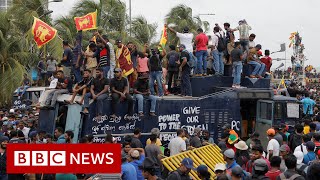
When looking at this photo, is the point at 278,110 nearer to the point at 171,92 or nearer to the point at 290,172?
the point at 171,92

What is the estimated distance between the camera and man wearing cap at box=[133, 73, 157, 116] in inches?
551

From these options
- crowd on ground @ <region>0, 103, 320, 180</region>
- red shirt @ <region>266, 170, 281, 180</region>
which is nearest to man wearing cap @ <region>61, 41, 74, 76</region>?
crowd on ground @ <region>0, 103, 320, 180</region>

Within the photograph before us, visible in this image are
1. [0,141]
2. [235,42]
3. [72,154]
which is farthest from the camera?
[235,42]

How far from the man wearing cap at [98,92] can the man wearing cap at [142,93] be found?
797mm

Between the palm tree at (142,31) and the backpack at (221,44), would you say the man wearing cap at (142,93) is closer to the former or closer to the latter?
the backpack at (221,44)

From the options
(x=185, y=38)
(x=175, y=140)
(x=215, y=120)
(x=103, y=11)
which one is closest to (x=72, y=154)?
(x=175, y=140)

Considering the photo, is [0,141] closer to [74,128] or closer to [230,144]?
[74,128]

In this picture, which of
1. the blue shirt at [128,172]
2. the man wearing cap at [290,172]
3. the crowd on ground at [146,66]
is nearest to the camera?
the man wearing cap at [290,172]

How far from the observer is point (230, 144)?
41.9 ft

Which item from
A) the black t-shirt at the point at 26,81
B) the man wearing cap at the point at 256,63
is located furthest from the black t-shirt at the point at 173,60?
the black t-shirt at the point at 26,81

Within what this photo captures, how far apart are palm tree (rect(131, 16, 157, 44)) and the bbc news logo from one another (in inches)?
1451

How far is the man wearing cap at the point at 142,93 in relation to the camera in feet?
45.9

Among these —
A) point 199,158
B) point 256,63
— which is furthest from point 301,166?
point 256,63

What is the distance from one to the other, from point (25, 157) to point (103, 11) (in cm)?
3408
